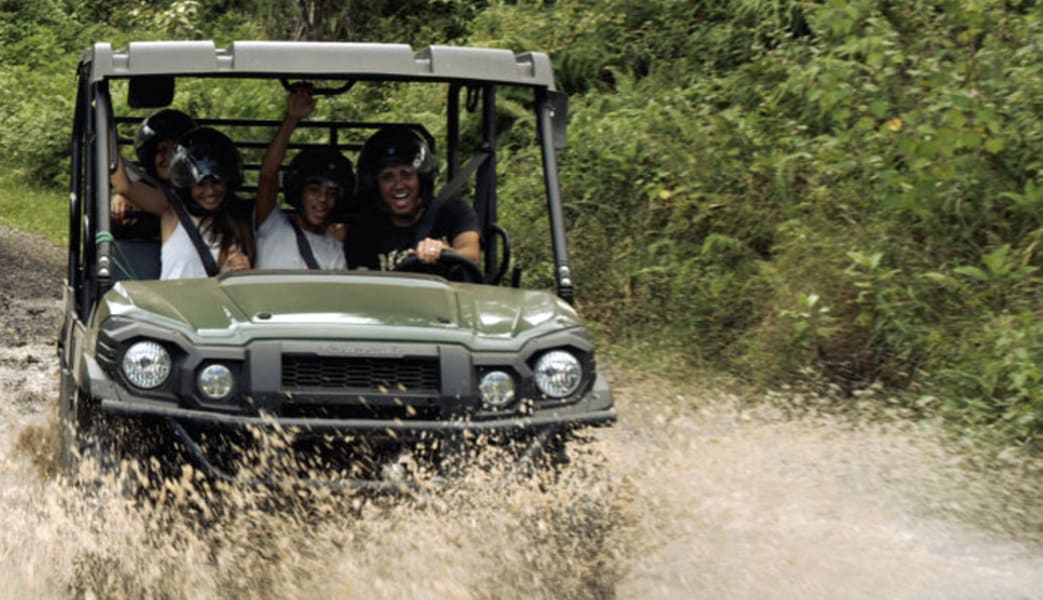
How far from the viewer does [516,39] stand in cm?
1323

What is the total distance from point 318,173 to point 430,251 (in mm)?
639

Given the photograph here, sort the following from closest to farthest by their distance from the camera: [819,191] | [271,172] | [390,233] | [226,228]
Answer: [226,228] → [390,233] → [271,172] → [819,191]

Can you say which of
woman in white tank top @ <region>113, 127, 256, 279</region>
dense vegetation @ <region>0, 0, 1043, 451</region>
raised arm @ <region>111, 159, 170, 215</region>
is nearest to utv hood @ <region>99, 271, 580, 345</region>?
woman in white tank top @ <region>113, 127, 256, 279</region>

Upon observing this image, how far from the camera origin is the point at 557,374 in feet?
16.1

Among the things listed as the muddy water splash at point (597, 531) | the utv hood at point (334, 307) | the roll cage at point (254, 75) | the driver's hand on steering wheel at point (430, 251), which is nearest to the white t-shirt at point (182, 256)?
the roll cage at point (254, 75)

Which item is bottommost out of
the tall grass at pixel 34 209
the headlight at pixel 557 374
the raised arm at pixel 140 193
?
the tall grass at pixel 34 209

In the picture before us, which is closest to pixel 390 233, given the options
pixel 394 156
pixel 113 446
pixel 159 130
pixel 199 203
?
pixel 394 156

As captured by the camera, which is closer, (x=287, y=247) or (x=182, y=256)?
(x=182, y=256)

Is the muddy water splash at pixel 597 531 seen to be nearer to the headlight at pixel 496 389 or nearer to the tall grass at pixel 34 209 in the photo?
the headlight at pixel 496 389

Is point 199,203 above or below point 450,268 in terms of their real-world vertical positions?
above

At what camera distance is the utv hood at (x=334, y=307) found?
4820 millimetres

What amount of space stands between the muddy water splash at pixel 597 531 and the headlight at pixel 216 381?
0.26m

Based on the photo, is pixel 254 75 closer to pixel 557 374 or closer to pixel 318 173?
pixel 318 173

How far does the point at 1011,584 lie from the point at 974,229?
3220 millimetres
